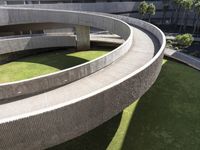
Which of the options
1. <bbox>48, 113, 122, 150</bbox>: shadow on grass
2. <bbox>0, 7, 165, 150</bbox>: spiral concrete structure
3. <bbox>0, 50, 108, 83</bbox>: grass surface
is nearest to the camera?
<bbox>0, 7, 165, 150</bbox>: spiral concrete structure

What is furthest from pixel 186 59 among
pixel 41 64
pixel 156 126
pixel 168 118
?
pixel 41 64

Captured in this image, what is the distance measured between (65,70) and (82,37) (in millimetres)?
22050

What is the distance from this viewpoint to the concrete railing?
13.6m

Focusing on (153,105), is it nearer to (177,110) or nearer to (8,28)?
(177,110)

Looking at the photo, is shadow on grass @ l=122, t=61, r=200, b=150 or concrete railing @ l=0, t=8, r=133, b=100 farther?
shadow on grass @ l=122, t=61, r=200, b=150

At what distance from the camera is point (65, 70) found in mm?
14844

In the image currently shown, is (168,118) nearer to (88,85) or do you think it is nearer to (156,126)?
(156,126)

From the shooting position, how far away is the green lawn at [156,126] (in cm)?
1709

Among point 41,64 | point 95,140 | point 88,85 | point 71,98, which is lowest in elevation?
point 95,140

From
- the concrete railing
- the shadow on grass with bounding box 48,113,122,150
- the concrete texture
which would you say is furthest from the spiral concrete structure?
the concrete texture

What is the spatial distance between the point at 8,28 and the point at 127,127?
1114 inches

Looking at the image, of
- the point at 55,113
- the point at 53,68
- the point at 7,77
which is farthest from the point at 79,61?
the point at 55,113

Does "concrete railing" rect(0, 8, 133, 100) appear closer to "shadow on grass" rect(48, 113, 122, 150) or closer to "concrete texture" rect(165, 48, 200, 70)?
"shadow on grass" rect(48, 113, 122, 150)

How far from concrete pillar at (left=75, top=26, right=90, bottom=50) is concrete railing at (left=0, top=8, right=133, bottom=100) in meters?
3.20
